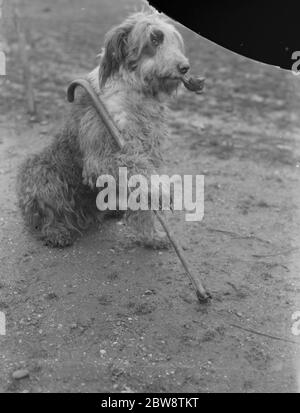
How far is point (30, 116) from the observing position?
7152 millimetres

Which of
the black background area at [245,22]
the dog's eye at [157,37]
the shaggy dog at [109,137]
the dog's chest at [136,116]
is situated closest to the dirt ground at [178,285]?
the shaggy dog at [109,137]

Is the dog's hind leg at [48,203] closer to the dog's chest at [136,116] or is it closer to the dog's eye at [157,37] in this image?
the dog's chest at [136,116]

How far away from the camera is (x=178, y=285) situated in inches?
159

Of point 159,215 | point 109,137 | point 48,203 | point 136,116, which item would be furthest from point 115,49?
point 48,203

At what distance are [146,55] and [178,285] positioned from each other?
1.56 m

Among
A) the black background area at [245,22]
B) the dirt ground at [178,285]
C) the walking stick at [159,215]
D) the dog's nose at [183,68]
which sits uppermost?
the black background area at [245,22]

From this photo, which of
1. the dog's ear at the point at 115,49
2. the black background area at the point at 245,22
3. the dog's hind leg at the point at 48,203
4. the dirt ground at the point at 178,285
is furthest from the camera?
the dog's hind leg at the point at 48,203

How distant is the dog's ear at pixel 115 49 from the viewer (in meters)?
3.69

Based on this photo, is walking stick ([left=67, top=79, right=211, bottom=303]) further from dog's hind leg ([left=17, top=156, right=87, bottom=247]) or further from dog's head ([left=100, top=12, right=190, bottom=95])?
dog's hind leg ([left=17, top=156, right=87, bottom=247])
